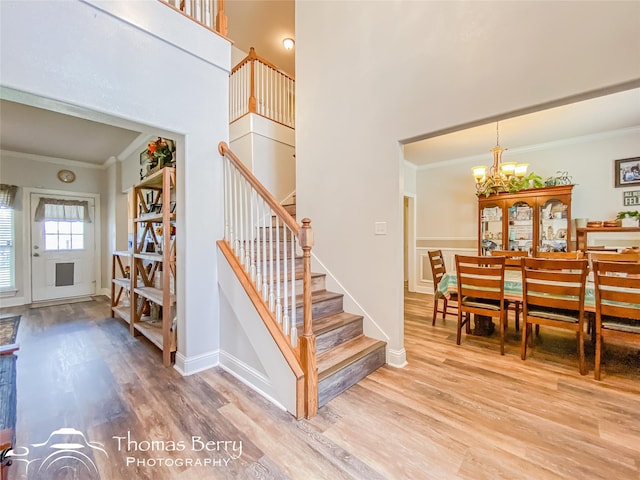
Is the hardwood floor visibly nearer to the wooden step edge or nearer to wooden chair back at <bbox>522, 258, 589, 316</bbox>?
the wooden step edge

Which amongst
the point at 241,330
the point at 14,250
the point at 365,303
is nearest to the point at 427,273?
the point at 365,303

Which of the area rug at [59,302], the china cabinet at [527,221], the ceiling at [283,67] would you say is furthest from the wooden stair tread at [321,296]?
the area rug at [59,302]

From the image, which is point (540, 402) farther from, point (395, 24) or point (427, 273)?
point (427, 273)

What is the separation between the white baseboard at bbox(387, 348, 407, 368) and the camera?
2492mm

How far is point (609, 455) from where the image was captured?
4.84 feet

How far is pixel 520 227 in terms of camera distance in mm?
4414

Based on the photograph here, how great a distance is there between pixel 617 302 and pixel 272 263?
2.83 meters

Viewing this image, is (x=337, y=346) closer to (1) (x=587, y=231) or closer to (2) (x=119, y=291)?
(2) (x=119, y=291)

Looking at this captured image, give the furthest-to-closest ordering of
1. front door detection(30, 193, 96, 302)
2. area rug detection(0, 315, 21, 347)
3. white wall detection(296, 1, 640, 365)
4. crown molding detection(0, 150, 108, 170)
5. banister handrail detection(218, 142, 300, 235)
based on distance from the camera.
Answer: front door detection(30, 193, 96, 302)
crown molding detection(0, 150, 108, 170)
area rug detection(0, 315, 21, 347)
banister handrail detection(218, 142, 300, 235)
white wall detection(296, 1, 640, 365)

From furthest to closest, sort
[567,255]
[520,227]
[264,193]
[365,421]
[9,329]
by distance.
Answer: [520,227] → [9,329] → [567,255] → [264,193] → [365,421]

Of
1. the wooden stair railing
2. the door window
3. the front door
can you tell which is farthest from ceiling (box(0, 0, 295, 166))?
the wooden stair railing

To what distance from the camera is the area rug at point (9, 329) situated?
3124 mm

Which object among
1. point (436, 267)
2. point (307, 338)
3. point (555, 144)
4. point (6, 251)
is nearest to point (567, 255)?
point (436, 267)

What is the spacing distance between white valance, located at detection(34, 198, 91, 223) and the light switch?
6182mm
